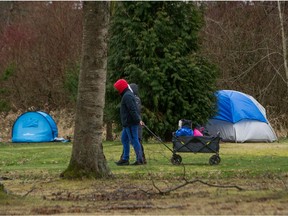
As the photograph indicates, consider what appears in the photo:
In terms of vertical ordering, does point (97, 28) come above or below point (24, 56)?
below

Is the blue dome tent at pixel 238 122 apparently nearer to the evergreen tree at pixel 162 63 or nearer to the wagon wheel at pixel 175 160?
the evergreen tree at pixel 162 63

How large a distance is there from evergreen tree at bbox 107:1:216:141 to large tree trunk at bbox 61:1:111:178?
606 inches

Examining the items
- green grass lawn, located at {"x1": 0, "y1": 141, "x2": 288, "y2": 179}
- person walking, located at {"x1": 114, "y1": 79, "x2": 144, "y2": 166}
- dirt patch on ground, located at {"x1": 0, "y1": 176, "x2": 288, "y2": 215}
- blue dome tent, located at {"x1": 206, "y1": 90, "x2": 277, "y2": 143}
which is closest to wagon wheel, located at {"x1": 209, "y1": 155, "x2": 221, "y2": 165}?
green grass lawn, located at {"x1": 0, "y1": 141, "x2": 288, "y2": 179}

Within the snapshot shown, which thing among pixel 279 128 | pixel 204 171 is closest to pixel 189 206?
pixel 204 171

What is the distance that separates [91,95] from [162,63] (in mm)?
16103

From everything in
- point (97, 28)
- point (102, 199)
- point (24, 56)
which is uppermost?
point (24, 56)

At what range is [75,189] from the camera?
1171 cm

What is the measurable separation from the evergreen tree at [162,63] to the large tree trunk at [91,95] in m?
15.4

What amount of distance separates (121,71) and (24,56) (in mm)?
17036

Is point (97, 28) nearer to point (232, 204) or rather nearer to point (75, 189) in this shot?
point (75, 189)

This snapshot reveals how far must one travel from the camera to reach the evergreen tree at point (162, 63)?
94.3ft

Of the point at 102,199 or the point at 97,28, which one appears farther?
the point at 97,28

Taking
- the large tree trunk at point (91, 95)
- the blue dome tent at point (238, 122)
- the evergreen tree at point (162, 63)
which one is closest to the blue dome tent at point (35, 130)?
the evergreen tree at point (162, 63)

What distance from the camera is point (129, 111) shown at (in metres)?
17.0
